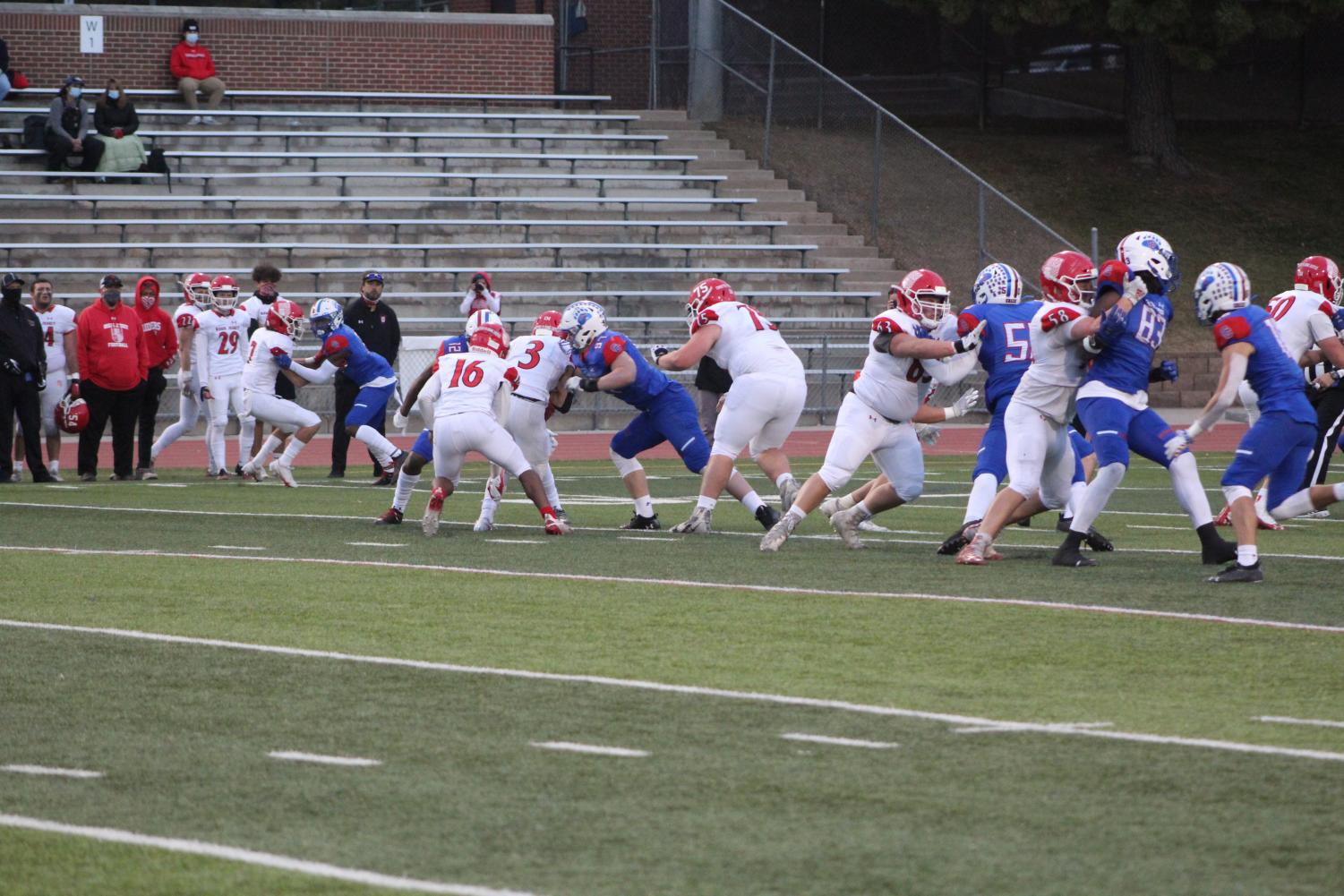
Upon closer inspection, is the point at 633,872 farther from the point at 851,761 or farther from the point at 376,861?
the point at 851,761

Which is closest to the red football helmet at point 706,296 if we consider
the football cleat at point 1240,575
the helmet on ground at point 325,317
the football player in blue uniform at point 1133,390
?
the football player in blue uniform at point 1133,390

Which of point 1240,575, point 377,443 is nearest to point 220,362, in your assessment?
point 377,443

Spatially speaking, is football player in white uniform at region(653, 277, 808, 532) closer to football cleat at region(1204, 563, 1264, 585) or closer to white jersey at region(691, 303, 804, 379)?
white jersey at region(691, 303, 804, 379)

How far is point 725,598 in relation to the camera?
9.27 metres

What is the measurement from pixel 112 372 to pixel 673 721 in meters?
12.7

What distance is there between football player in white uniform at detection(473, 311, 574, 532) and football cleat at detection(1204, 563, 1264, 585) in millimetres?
4694

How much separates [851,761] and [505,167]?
24.0 meters

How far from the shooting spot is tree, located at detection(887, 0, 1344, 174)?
1221 inches

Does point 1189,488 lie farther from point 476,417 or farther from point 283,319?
point 283,319

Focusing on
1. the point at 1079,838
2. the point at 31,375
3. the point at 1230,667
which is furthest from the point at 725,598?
the point at 31,375

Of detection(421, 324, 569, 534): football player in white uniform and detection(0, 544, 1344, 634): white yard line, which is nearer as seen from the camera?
detection(0, 544, 1344, 634): white yard line

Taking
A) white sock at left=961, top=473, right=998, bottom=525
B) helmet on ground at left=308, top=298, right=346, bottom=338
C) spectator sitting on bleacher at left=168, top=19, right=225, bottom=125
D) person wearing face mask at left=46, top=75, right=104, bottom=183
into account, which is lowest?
white sock at left=961, top=473, right=998, bottom=525

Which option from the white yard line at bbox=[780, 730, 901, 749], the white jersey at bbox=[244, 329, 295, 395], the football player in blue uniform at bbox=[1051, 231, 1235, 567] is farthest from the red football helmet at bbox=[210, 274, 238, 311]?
the white yard line at bbox=[780, 730, 901, 749]

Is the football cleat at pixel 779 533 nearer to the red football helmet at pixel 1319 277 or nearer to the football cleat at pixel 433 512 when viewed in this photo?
the football cleat at pixel 433 512
